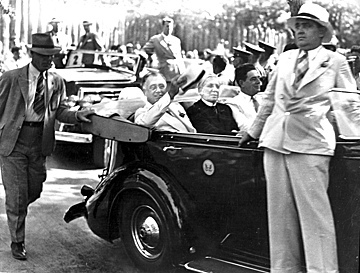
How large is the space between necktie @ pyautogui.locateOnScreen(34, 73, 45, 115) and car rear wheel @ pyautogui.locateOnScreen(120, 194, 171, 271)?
1.08m

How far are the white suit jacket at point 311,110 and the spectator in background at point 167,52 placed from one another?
4790 millimetres

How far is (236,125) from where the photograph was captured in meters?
4.92

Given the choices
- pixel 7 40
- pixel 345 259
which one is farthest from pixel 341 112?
pixel 7 40

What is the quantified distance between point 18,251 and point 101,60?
7.47 m

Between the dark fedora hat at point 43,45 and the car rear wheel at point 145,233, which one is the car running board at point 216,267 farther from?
the dark fedora hat at point 43,45

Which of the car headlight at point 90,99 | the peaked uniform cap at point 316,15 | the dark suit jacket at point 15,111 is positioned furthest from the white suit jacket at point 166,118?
the car headlight at point 90,99

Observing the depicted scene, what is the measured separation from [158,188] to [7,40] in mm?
8129

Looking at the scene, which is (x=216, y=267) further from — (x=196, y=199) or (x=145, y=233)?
(x=145, y=233)

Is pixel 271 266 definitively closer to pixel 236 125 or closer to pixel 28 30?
pixel 236 125

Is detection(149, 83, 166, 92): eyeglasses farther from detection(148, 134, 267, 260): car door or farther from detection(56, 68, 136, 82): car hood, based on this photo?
detection(56, 68, 136, 82): car hood

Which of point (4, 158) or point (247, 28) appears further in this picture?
point (247, 28)

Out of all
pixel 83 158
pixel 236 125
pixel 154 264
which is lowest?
pixel 83 158

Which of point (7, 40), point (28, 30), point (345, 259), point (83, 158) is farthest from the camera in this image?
point (7, 40)

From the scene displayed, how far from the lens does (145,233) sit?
462 centimetres
